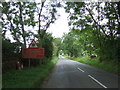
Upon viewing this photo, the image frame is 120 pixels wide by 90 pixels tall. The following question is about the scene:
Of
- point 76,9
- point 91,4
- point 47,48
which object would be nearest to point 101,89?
point 76,9

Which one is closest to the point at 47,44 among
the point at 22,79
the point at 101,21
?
the point at 101,21

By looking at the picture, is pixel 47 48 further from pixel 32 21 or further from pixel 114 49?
pixel 114 49

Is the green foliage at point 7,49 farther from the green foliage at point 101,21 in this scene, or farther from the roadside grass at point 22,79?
the green foliage at point 101,21

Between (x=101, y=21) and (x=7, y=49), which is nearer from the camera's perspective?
(x=7, y=49)

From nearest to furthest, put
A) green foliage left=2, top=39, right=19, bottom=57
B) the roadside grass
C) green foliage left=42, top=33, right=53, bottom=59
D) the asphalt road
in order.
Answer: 1. the roadside grass
2. the asphalt road
3. green foliage left=2, top=39, right=19, bottom=57
4. green foliage left=42, top=33, right=53, bottom=59

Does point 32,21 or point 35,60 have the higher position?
point 32,21

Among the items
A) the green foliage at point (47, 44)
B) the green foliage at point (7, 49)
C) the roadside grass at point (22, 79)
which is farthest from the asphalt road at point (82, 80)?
the green foliage at point (47, 44)

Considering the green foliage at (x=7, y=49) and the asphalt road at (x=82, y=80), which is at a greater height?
the green foliage at (x=7, y=49)

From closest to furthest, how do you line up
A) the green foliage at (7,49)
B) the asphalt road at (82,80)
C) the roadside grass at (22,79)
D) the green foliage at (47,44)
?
1. the roadside grass at (22,79)
2. the asphalt road at (82,80)
3. the green foliage at (7,49)
4. the green foliage at (47,44)

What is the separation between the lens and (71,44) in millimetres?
78500

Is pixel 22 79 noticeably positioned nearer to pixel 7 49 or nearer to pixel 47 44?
pixel 7 49

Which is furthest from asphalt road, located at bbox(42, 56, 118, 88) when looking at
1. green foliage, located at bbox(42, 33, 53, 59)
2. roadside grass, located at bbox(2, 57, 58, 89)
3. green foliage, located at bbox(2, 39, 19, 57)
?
→ green foliage, located at bbox(42, 33, 53, 59)

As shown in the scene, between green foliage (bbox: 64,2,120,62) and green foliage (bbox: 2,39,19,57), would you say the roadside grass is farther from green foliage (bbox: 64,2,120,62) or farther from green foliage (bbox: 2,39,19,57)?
green foliage (bbox: 64,2,120,62)

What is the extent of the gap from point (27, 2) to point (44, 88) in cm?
1442
